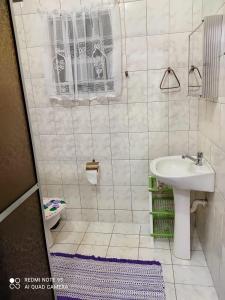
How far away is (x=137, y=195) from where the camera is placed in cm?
247

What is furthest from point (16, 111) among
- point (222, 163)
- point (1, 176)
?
point (222, 163)

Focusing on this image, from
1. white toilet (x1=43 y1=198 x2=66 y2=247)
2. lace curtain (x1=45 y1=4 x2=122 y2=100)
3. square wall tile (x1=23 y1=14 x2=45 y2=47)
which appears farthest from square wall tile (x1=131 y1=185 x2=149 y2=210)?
square wall tile (x1=23 y1=14 x2=45 y2=47)

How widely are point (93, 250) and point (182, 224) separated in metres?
0.85

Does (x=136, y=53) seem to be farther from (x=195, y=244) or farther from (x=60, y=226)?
(x=60, y=226)

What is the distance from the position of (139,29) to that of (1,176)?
179cm

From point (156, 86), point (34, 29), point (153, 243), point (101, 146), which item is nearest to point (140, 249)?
point (153, 243)

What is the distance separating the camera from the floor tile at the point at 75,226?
255cm

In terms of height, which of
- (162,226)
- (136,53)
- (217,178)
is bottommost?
(162,226)

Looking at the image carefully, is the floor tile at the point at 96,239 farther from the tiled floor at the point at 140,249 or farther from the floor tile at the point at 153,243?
the floor tile at the point at 153,243

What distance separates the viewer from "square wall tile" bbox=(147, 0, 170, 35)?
6.55 feet

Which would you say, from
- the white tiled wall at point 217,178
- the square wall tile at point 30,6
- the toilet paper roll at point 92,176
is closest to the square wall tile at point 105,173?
the toilet paper roll at point 92,176

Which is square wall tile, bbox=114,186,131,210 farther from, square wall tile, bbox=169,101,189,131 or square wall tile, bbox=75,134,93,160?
square wall tile, bbox=169,101,189,131

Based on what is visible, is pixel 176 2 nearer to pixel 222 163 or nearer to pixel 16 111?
pixel 222 163

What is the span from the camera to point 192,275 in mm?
1830
